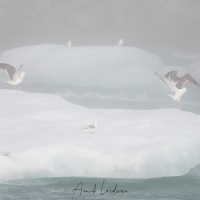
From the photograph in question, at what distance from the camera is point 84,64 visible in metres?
26.1

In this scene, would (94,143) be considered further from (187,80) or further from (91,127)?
(187,80)

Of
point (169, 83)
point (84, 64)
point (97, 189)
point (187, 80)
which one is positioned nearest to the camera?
point (97, 189)

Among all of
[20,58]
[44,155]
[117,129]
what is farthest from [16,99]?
[20,58]

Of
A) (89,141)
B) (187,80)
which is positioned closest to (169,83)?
(187,80)

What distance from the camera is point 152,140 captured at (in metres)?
11.1

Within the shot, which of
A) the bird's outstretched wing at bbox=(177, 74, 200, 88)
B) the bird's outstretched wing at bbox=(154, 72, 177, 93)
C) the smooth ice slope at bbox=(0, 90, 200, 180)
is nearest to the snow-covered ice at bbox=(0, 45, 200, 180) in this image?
the smooth ice slope at bbox=(0, 90, 200, 180)

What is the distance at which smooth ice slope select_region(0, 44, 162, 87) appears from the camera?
83.8 feet

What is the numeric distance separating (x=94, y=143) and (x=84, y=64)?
15576 mm

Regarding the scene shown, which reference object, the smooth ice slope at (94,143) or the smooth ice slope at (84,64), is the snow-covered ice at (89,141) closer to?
the smooth ice slope at (94,143)

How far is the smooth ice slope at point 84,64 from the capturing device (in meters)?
25.5

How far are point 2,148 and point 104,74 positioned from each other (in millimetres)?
15945

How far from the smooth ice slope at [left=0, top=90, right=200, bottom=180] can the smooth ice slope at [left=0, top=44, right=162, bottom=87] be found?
1210cm

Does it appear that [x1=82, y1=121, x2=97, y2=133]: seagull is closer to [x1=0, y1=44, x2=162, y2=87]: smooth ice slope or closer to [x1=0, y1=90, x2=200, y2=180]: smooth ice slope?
[x1=0, y1=90, x2=200, y2=180]: smooth ice slope

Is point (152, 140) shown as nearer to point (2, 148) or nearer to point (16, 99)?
point (2, 148)
